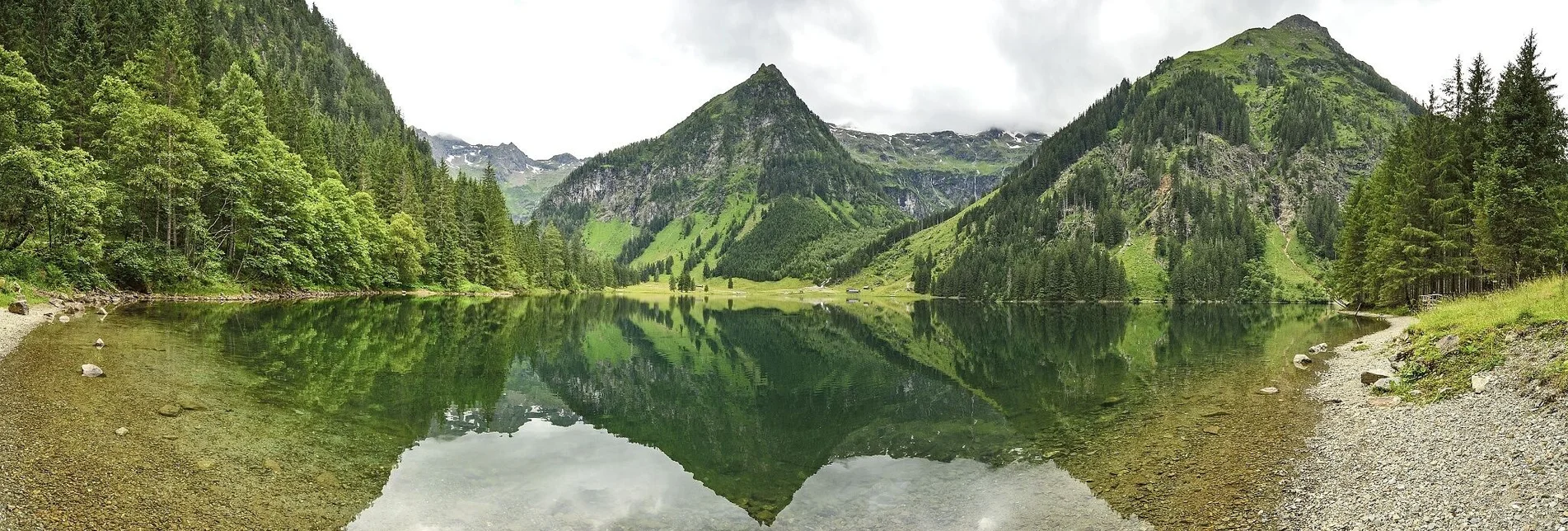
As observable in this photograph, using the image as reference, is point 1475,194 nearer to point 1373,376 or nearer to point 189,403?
point 1373,376

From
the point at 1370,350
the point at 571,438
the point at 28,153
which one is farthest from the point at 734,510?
the point at 28,153

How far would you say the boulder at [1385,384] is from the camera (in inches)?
862

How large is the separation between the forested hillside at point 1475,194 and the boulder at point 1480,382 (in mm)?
35548

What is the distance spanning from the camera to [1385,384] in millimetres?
22219

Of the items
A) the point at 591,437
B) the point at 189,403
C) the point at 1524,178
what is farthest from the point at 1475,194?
the point at 189,403

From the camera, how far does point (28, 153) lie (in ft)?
118

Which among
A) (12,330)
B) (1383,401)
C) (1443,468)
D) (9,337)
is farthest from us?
(12,330)

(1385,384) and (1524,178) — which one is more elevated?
(1524,178)

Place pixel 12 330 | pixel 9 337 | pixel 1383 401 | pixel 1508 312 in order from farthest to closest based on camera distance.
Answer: pixel 12 330 < pixel 9 337 < pixel 1508 312 < pixel 1383 401

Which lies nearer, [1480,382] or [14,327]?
[1480,382]

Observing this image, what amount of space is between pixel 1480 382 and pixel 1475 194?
42.1 metres

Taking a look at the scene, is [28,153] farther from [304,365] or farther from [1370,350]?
[1370,350]

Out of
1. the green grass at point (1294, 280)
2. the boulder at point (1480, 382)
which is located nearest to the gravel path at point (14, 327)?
the boulder at point (1480, 382)

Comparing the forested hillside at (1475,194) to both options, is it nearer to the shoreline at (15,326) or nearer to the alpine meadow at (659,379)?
the alpine meadow at (659,379)
